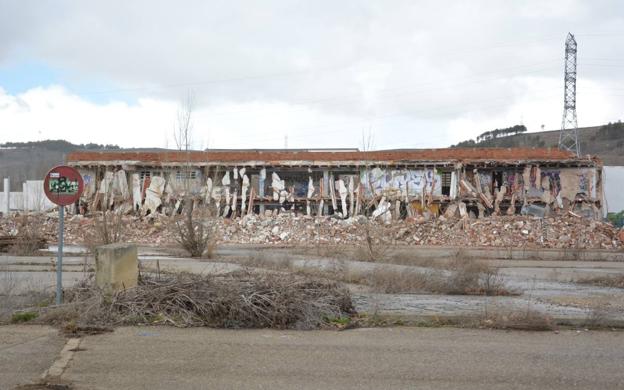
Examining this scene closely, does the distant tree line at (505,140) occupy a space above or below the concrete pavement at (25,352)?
above

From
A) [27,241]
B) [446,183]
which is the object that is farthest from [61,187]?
[446,183]

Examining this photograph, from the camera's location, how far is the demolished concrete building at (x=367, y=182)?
31.8 meters

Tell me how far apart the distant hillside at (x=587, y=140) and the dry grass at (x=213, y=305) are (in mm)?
74539

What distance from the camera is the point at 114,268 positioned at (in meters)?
9.88

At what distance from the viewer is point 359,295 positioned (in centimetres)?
1203

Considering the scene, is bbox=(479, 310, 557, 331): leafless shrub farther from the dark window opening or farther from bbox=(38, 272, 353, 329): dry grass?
the dark window opening

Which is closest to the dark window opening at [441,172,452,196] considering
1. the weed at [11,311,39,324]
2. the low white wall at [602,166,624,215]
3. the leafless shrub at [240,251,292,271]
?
the leafless shrub at [240,251,292,271]

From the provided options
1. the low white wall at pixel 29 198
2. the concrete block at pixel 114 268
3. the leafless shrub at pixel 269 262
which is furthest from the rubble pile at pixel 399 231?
the concrete block at pixel 114 268

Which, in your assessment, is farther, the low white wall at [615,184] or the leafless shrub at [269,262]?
the low white wall at [615,184]

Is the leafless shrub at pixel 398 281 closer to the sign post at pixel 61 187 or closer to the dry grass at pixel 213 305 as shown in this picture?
the dry grass at pixel 213 305

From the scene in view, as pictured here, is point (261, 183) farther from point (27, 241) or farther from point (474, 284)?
point (474, 284)

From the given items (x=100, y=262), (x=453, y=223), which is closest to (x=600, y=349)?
(x=100, y=262)

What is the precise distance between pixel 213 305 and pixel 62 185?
11.2 feet

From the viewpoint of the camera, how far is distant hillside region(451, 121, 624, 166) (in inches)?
3281
